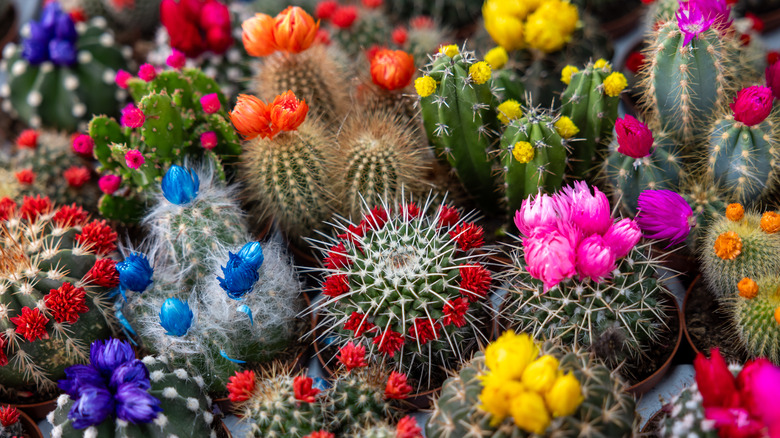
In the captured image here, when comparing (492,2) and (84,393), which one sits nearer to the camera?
(84,393)

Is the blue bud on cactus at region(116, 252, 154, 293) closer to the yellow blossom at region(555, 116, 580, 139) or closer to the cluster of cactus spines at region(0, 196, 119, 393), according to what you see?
the cluster of cactus spines at region(0, 196, 119, 393)

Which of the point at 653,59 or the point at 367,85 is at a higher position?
the point at 653,59

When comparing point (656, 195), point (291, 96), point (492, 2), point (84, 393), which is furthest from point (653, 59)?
point (84, 393)

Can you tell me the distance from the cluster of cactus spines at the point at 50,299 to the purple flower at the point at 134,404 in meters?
0.34

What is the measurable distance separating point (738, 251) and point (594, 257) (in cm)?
41

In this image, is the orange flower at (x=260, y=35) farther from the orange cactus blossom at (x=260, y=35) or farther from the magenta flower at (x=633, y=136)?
the magenta flower at (x=633, y=136)

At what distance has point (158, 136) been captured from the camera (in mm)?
1673

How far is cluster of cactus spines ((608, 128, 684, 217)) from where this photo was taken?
1530mm

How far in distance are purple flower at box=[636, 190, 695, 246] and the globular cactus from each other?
115cm

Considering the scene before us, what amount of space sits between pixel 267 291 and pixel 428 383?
1.52 feet

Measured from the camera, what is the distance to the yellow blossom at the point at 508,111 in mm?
1624

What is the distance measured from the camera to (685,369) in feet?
5.01

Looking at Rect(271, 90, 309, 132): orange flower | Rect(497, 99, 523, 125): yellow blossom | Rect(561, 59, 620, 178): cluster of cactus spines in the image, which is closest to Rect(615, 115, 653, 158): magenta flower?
Rect(561, 59, 620, 178): cluster of cactus spines

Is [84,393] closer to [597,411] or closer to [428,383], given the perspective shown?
[428,383]
